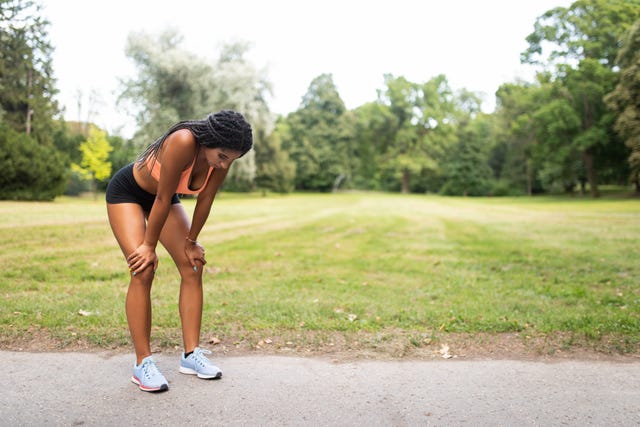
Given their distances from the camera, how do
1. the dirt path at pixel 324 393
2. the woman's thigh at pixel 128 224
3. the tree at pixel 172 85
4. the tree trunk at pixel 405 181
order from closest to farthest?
the dirt path at pixel 324 393 < the woman's thigh at pixel 128 224 < the tree at pixel 172 85 < the tree trunk at pixel 405 181

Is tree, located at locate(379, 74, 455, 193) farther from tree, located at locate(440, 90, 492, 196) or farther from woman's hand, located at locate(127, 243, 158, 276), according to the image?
woman's hand, located at locate(127, 243, 158, 276)

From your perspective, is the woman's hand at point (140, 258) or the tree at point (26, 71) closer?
the woman's hand at point (140, 258)

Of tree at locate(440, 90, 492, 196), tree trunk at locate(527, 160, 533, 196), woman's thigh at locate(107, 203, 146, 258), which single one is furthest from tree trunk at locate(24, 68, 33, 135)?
tree trunk at locate(527, 160, 533, 196)

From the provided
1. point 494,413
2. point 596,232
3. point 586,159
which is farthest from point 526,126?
point 494,413

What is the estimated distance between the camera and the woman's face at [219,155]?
2.88 metres

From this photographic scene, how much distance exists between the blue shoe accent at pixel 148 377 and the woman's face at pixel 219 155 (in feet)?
4.36

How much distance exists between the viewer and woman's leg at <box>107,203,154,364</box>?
3.01m

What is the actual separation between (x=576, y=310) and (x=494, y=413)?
2.93m

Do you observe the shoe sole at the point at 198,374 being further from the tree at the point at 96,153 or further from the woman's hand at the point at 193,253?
the tree at the point at 96,153

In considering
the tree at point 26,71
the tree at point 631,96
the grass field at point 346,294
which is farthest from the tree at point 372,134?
the grass field at point 346,294

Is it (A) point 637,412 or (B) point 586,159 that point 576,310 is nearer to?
(A) point 637,412

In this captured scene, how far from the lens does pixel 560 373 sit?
Result: 10.8 feet

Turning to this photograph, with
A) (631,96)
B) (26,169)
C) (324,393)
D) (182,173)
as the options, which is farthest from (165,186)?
(631,96)

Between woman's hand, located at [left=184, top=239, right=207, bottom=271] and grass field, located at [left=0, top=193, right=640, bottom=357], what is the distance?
90cm
